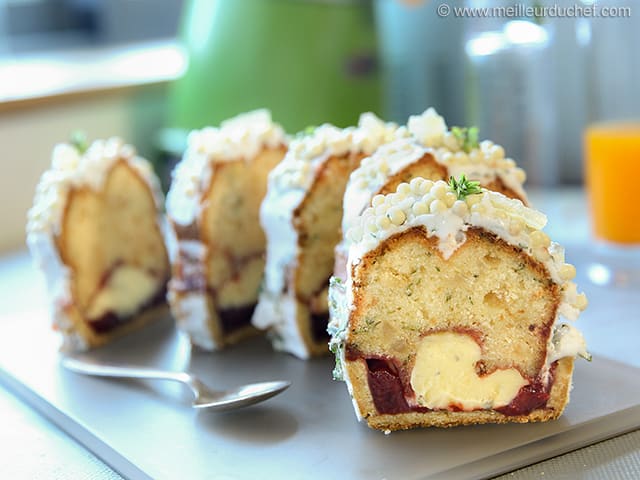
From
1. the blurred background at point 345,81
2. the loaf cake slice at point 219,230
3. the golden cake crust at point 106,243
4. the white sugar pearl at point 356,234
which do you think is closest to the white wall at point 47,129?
the blurred background at point 345,81

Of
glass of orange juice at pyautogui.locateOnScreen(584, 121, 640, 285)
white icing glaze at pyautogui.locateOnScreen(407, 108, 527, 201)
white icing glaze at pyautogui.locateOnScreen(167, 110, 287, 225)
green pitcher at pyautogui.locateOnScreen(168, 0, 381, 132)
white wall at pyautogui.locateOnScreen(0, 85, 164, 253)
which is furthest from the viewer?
white wall at pyautogui.locateOnScreen(0, 85, 164, 253)

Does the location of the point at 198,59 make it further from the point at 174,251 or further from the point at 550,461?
the point at 550,461

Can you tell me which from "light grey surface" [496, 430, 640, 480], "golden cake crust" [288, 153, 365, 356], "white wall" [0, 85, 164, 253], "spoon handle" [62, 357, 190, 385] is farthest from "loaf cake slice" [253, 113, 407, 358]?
"white wall" [0, 85, 164, 253]

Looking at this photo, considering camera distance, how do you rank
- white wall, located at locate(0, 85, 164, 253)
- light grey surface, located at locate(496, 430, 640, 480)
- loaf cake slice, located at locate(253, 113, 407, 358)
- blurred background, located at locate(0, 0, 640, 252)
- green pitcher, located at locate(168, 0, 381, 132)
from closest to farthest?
light grey surface, located at locate(496, 430, 640, 480) → loaf cake slice, located at locate(253, 113, 407, 358) → blurred background, located at locate(0, 0, 640, 252) → green pitcher, located at locate(168, 0, 381, 132) → white wall, located at locate(0, 85, 164, 253)

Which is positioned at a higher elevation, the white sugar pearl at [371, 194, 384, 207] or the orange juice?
the white sugar pearl at [371, 194, 384, 207]

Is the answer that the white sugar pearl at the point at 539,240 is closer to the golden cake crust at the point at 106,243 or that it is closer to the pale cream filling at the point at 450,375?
the pale cream filling at the point at 450,375

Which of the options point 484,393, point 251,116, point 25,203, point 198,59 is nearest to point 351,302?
point 484,393

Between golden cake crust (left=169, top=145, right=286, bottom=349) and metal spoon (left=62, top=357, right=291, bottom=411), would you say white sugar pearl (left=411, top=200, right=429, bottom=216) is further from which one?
golden cake crust (left=169, top=145, right=286, bottom=349)
